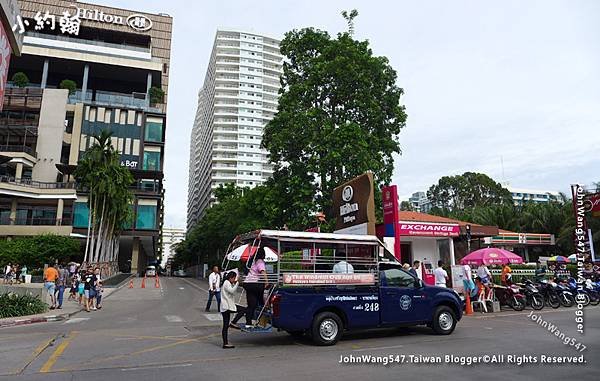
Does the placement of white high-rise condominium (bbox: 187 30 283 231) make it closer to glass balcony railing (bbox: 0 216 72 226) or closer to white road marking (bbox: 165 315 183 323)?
glass balcony railing (bbox: 0 216 72 226)

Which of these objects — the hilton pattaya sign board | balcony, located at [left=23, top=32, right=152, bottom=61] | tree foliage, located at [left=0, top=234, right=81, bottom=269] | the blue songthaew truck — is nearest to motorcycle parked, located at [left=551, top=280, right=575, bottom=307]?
the hilton pattaya sign board

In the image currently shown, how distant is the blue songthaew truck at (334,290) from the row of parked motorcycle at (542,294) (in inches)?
286

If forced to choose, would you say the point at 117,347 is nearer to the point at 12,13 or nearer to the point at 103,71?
the point at 12,13

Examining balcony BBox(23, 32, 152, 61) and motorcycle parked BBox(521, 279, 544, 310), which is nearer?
motorcycle parked BBox(521, 279, 544, 310)

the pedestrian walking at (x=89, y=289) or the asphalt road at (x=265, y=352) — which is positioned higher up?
the pedestrian walking at (x=89, y=289)

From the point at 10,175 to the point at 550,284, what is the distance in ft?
197

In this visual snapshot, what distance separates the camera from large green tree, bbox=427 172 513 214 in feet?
237

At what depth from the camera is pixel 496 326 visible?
1262cm

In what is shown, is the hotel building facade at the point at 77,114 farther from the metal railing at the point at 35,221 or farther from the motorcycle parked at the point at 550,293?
the motorcycle parked at the point at 550,293

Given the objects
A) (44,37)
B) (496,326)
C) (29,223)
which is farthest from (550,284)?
(44,37)

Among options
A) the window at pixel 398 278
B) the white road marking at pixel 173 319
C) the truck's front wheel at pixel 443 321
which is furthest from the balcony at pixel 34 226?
the truck's front wheel at pixel 443 321

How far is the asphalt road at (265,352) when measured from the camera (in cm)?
704

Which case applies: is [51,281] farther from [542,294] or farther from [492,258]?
[542,294]

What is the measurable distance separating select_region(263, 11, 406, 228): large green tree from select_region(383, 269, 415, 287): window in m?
13.8
